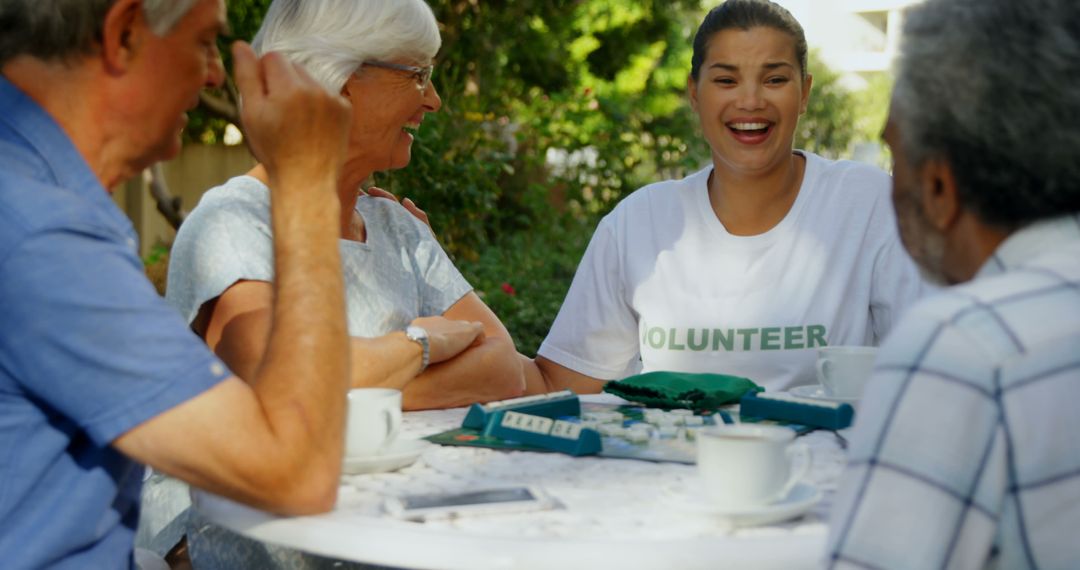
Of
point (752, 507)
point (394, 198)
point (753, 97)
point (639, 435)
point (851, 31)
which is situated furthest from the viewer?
point (851, 31)

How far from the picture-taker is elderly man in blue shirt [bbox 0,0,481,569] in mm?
1424

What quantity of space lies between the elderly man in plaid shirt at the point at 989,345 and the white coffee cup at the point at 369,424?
0.88 metres

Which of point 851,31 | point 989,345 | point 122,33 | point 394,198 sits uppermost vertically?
point 851,31

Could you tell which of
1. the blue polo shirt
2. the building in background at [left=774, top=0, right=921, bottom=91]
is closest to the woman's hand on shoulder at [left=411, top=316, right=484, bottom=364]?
the blue polo shirt

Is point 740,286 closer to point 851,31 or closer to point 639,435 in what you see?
point 639,435

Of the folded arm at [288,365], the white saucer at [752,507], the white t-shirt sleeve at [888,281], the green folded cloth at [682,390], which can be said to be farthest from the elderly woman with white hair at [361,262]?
the white t-shirt sleeve at [888,281]

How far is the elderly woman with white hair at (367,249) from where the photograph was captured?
241 cm

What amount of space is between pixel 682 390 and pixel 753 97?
4.10ft

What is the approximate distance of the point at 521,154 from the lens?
855cm

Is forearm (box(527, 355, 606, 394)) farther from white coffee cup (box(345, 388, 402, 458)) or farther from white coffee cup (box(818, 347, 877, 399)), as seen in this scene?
white coffee cup (box(345, 388, 402, 458))

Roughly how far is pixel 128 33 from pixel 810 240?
2.09 metres

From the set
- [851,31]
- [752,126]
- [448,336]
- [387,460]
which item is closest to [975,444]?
[387,460]

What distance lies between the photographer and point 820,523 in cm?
157

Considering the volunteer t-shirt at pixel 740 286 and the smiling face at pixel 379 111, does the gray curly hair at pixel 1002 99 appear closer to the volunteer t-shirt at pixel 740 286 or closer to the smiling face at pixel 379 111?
the smiling face at pixel 379 111
